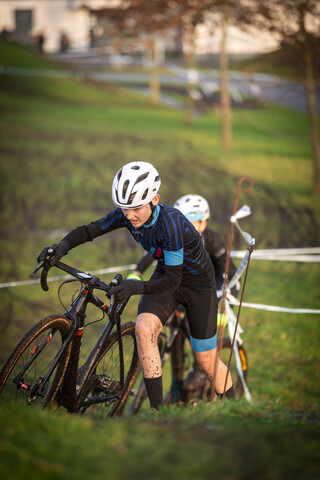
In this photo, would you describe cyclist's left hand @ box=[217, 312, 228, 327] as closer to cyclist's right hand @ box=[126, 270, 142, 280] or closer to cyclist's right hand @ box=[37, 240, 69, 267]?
cyclist's right hand @ box=[126, 270, 142, 280]

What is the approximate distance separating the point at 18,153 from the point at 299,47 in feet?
31.5

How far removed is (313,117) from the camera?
53.6ft

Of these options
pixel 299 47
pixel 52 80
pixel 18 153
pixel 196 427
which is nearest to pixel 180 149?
pixel 18 153

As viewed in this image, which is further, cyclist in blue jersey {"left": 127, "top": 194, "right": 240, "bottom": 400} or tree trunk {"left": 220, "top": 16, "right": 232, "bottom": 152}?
tree trunk {"left": 220, "top": 16, "right": 232, "bottom": 152}

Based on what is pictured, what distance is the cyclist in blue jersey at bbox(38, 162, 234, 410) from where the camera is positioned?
16.8 ft

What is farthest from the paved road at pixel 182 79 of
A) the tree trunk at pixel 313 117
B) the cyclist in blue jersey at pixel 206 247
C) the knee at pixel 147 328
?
the knee at pixel 147 328

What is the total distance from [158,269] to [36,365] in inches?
57.5

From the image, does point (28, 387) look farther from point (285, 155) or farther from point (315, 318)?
point (285, 155)

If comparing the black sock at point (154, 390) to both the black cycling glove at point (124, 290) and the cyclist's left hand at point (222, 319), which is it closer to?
the black cycling glove at point (124, 290)

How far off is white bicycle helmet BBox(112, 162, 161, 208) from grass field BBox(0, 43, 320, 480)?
1737mm

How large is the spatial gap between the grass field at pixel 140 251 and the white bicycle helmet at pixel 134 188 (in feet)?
5.70

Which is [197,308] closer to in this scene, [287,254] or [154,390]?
[154,390]

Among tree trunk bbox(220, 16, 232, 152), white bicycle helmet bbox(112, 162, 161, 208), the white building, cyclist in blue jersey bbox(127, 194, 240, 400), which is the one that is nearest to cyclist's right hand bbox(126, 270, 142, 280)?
cyclist in blue jersey bbox(127, 194, 240, 400)

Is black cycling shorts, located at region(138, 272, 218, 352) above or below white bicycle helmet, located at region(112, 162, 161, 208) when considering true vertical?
below
